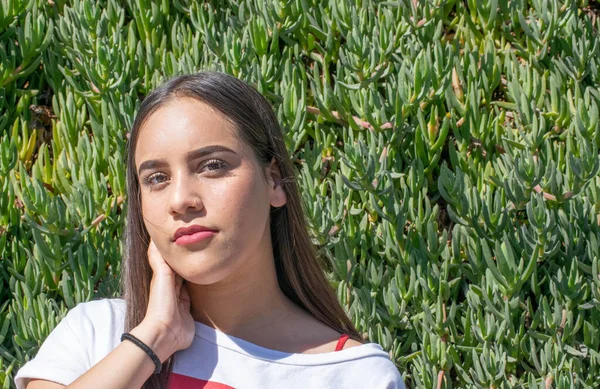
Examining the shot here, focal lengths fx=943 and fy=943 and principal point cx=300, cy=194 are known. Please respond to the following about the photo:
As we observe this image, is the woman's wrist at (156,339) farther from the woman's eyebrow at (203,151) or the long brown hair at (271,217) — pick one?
the woman's eyebrow at (203,151)

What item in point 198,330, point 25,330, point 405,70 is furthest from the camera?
point 405,70

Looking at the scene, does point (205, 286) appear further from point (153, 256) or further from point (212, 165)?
point (212, 165)

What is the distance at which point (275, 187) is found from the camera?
1.77 metres

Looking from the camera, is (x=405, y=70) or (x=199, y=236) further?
(x=405, y=70)

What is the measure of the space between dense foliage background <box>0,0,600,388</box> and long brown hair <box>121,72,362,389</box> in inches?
15.9

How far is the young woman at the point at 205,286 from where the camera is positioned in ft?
5.16

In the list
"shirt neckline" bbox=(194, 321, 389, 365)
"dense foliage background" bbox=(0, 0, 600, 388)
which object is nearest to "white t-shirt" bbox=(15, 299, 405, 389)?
"shirt neckline" bbox=(194, 321, 389, 365)

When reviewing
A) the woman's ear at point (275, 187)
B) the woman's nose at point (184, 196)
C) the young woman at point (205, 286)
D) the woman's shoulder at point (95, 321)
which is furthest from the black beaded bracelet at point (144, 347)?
the woman's ear at point (275, 187)

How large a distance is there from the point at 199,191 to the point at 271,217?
292 mm

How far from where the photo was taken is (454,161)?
239cm

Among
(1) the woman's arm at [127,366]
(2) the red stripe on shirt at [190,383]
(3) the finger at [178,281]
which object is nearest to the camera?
(1) the woman's arm at [127,366]

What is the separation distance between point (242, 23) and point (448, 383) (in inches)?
43.1

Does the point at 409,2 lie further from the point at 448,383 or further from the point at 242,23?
the point at 448,383

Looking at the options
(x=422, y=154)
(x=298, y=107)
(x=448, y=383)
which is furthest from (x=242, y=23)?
(x=448, y=383)
